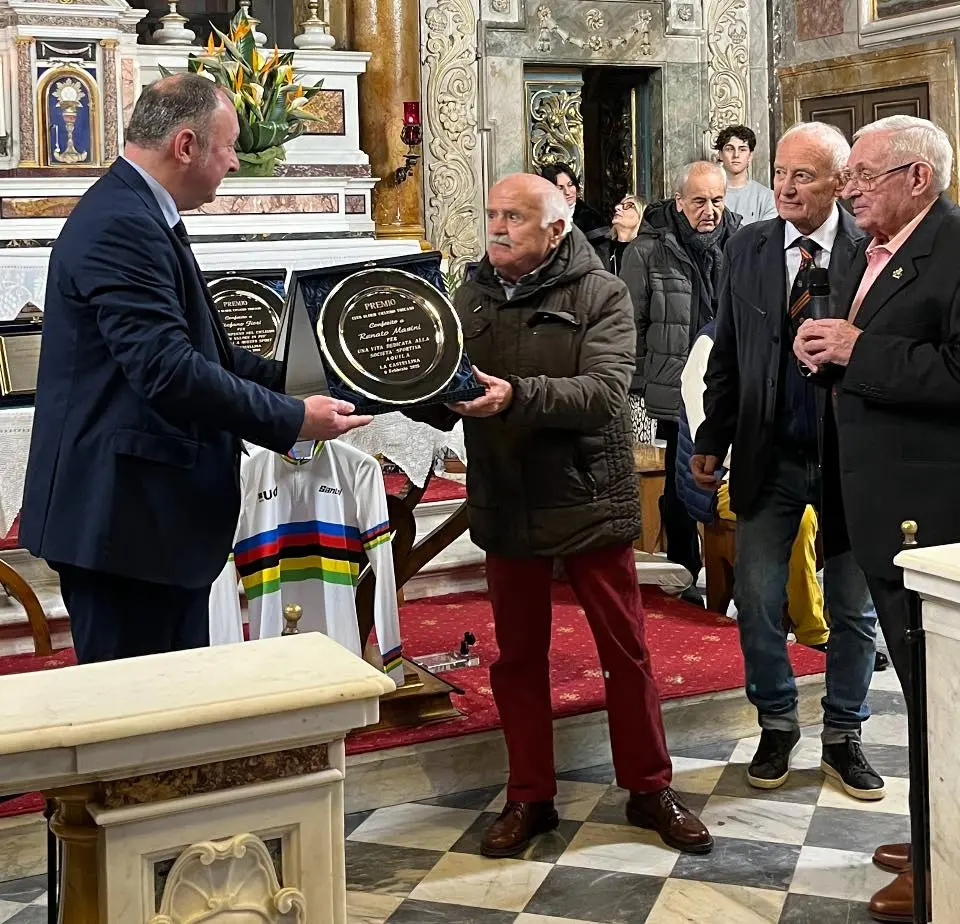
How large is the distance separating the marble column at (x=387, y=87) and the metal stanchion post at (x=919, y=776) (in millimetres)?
5499

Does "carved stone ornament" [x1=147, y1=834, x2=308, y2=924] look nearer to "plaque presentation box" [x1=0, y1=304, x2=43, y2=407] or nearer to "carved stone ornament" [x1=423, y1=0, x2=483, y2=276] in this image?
"plaque presentation box" [x1=0, y1=304, x2=43, y2=407]

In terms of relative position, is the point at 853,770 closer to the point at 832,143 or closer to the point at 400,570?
the point at 400,570

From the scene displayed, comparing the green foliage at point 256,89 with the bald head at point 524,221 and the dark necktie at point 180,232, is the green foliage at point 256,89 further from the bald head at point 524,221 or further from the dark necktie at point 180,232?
the dark necktie at point 180,232

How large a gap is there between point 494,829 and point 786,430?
1.22m

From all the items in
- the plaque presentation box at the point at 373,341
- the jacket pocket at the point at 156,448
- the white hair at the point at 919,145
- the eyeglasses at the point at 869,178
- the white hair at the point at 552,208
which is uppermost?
the white hair at the point at 919,145

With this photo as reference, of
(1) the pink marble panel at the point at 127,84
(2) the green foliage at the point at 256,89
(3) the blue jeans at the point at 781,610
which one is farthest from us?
(1) the pink marble panel at the point at 127,84

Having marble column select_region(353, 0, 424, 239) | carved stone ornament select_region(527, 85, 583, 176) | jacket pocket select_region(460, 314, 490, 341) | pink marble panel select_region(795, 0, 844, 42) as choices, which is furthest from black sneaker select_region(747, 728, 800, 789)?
pink marble panel select_region(795, 0, 844, 42)

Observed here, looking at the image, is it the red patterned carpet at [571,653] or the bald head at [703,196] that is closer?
the red patterned carpet at [571,653]

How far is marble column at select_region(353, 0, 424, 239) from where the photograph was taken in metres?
7.81

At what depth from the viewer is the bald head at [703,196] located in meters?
5.94

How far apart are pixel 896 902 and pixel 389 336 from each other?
1.58 meters

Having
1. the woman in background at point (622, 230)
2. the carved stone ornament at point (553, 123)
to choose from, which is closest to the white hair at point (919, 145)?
the woman in background at point (622, 230)

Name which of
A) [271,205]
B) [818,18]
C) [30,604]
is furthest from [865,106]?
[30,604]

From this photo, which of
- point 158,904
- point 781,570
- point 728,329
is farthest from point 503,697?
point 158,904
